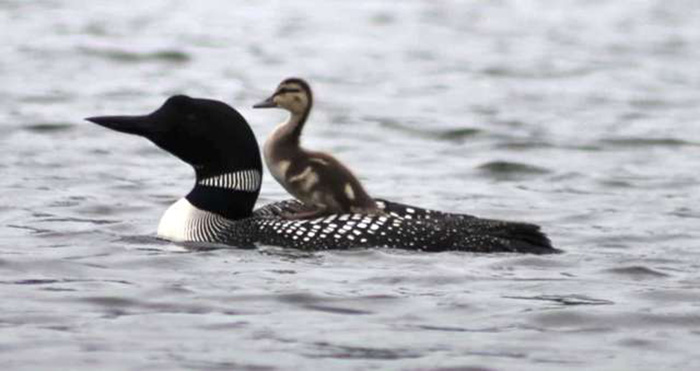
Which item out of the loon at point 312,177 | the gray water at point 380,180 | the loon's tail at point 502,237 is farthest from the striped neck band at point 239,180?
the loon's tail at point 502,237

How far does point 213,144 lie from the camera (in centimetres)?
827

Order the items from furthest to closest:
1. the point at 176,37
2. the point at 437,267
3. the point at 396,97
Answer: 1. the point at 176,37
2. the point at 396,97
3. the point at 437,267

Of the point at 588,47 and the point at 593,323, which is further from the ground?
the point at 588,47

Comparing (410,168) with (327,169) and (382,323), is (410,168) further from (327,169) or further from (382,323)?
(382,323)

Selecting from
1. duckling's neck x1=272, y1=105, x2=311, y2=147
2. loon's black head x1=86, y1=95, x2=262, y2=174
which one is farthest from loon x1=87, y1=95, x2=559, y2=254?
duckling's neck x1=272, y1=105, x2=311, y2=147

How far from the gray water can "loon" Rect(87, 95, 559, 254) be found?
88 mm

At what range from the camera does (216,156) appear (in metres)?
8.29

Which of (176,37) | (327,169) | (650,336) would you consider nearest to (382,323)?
(650,336)

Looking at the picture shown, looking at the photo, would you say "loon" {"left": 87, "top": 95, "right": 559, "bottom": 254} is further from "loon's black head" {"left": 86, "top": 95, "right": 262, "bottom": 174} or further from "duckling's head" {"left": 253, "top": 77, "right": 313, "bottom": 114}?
"duckling's head" {"left": 253, "top": 77, "right": 313, "bottom": 114}

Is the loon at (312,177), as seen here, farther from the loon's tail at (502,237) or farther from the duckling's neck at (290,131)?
the loon's tail at (502,237)

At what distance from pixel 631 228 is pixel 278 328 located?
3.28 m

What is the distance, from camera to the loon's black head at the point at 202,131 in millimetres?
8250

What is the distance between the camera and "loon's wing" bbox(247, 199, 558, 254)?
805cm

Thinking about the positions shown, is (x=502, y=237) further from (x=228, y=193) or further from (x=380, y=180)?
(x=380, y=180)
